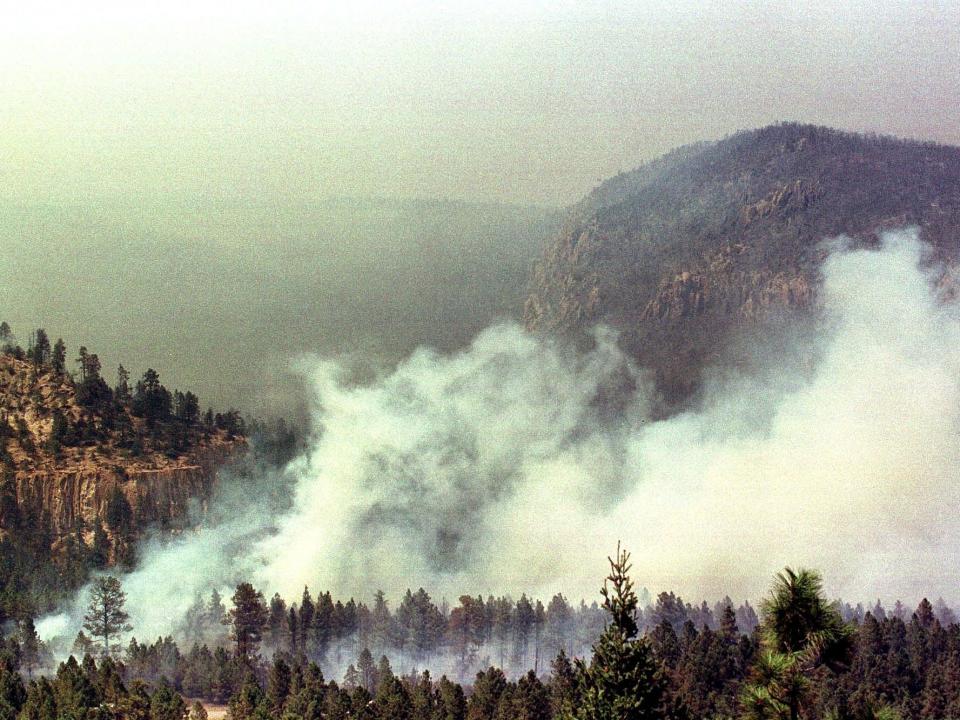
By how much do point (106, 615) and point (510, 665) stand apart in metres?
47.9

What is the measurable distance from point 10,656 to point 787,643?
121 metres

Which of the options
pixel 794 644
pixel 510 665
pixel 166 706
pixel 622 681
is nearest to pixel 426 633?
pixel 510 665

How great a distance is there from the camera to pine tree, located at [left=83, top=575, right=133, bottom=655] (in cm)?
17300

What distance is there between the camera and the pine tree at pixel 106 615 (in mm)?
173000

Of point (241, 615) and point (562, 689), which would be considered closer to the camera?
point (562, 689)

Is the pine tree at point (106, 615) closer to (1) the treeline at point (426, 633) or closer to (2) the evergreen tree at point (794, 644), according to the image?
(1) the treeline at point (426, 633)

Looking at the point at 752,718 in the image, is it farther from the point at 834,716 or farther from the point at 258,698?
the point at 258,698

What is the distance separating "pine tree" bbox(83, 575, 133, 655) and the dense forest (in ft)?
0.88

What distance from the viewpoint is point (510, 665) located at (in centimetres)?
17262

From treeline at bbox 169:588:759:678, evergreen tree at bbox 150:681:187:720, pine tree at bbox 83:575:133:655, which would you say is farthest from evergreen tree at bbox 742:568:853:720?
pine tree at bbox 83:575:133:655

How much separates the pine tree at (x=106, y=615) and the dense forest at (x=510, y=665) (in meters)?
0.27

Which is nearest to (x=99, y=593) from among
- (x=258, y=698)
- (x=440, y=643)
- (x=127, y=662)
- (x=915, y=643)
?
(x=127, y=662)

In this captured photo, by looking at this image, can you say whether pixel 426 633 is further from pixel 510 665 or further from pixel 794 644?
pixel 794 644

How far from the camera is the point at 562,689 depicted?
120188mm
